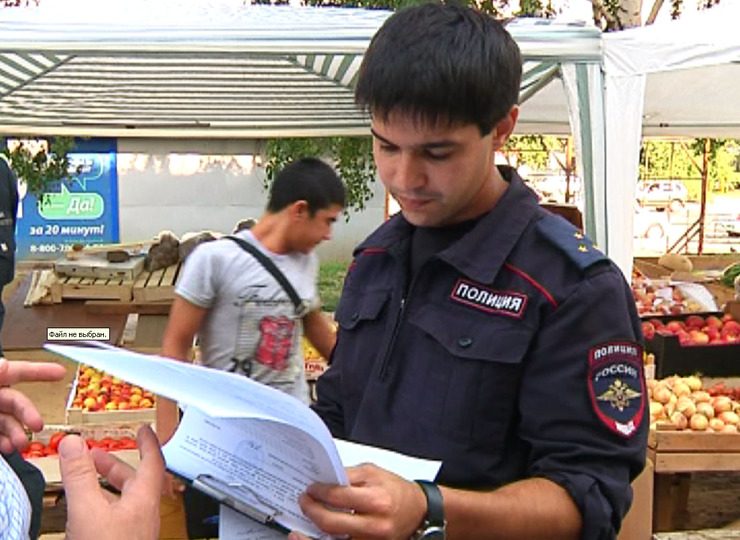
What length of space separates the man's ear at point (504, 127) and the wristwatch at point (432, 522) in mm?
575

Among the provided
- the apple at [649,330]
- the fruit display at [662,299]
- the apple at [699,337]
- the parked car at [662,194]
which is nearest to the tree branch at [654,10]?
the fruit display at [662,299]

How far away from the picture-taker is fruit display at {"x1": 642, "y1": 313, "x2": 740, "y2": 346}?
16.8 feet

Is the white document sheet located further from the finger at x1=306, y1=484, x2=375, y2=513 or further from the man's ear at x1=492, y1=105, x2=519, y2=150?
the man's ear at x1=492, y1=105, x2=519, y2=150

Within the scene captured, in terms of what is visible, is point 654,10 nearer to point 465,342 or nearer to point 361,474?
point 465,342

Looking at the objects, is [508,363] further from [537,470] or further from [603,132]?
[603,132]

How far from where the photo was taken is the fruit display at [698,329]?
16.8ft

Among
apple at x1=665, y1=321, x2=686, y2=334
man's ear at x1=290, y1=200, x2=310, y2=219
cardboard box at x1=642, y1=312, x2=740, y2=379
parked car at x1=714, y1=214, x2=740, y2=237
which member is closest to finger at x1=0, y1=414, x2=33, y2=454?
man's ear at x1=290, y1=200, x2=310, y2=219

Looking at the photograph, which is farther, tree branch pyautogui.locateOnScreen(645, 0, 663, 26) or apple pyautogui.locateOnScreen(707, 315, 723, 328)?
tree branch pyautogui.locateOnScreen(645, 0, 663, 26)

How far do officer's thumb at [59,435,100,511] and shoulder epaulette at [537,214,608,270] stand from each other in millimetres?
744

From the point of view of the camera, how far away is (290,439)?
0.96 m

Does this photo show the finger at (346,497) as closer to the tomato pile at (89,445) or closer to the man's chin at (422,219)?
the man's chin at (422,219)

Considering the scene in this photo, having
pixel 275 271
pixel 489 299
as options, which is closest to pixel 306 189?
pixel 275 271

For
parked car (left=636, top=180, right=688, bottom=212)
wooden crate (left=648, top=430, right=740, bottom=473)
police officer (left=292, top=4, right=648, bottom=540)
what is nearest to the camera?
police officer (left=292, top=4, right=648, bottom=540)

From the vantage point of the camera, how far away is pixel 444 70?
1147 millimetres
